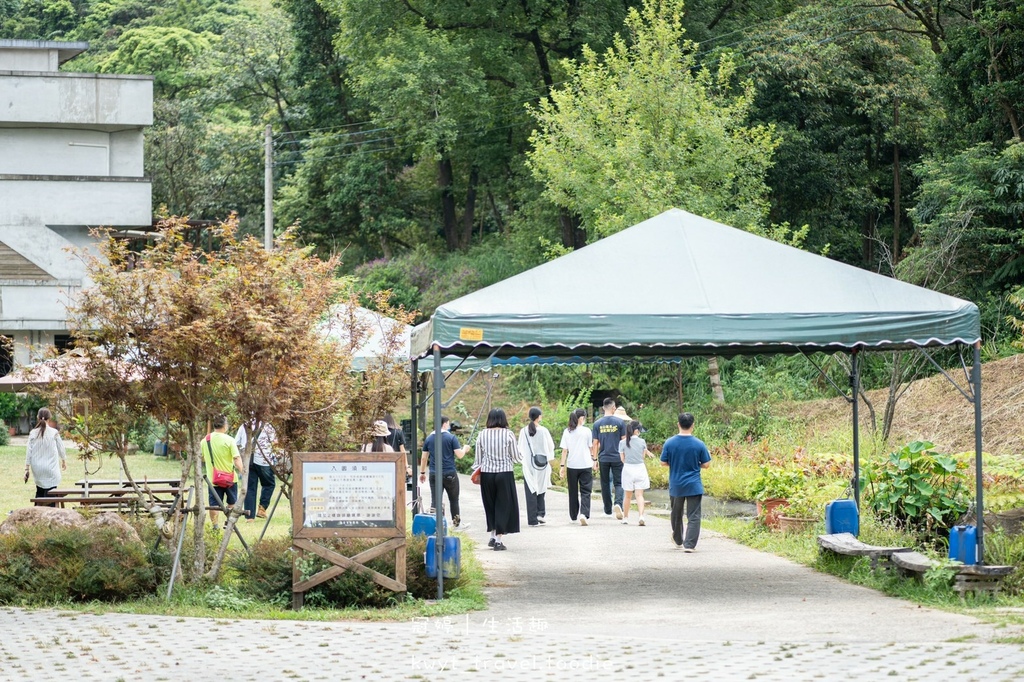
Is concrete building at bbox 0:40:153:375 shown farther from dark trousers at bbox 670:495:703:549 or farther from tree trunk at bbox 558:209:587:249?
dark trousers at bbox 670:495:703:549

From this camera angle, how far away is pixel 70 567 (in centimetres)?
1173

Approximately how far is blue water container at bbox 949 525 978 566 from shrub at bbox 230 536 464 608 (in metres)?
4.78

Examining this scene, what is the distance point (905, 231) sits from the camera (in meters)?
41.3

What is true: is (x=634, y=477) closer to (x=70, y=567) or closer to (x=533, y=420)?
(x=533, y=420)

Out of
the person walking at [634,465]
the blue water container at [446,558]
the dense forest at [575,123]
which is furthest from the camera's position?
the dense forest at [575,123]

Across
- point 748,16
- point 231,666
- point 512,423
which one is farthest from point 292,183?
point 231,666

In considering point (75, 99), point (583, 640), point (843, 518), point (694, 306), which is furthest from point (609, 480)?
point (75, 99)

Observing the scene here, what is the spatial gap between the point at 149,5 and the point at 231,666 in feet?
218

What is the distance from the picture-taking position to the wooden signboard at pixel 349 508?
11.4m

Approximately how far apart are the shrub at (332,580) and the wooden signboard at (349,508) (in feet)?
0.40

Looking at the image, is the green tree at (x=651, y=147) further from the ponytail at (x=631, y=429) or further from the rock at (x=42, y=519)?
the rock at (x=42, y=519)

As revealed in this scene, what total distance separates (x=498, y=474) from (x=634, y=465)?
383 centimetres

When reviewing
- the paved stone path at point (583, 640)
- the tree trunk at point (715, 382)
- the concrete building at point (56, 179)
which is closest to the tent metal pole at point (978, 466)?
the paved stone path at point (583, 640)

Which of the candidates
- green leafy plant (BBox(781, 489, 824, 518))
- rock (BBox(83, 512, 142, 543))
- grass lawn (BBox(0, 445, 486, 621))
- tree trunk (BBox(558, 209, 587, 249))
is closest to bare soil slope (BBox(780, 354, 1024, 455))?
green leafy plant (BBox(781, 489, 824, 518))
